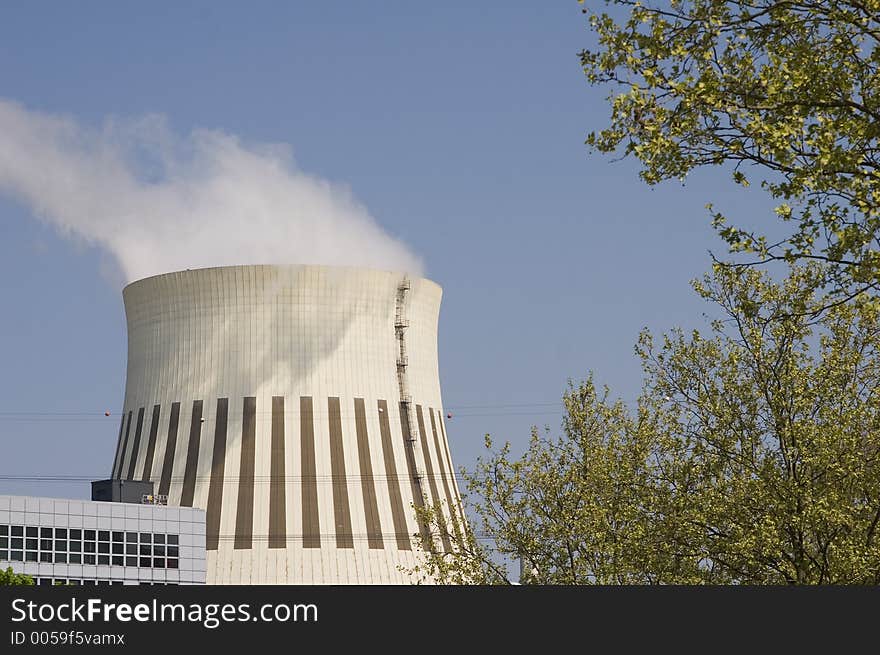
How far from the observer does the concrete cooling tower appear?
154 feet

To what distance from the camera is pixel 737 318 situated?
69.1 ft

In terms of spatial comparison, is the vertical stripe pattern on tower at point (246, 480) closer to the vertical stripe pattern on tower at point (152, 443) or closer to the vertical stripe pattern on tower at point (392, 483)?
the vertical stripe pattern on tower at point (152, 443)

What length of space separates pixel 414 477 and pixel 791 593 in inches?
1435

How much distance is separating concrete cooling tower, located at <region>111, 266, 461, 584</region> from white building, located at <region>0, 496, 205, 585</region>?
30.5 inches

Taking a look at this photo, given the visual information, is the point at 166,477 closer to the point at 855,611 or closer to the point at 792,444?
the point at 792,444

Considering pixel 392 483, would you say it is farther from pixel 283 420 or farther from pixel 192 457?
pixel 192 457

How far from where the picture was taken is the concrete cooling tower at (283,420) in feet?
154

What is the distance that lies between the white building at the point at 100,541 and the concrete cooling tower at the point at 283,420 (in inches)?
30.5

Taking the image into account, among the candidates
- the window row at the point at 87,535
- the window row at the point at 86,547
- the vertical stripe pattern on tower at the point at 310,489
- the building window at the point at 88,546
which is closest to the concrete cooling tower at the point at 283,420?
the vertical stripe pattern on tower at the point at 310,489

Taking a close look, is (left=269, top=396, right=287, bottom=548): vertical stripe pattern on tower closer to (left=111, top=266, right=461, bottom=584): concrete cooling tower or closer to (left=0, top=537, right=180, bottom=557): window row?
(left=111, top=266, right=461, bottom=584): concrete cooling tower

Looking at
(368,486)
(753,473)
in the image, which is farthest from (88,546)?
(753,473)

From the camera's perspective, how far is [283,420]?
157 ft

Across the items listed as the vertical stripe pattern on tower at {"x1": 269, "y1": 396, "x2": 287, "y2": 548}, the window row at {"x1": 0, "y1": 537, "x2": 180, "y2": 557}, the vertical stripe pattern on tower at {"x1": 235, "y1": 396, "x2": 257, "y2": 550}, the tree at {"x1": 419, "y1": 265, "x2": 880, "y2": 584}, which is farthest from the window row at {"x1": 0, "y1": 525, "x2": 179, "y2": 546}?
the tree at {"x1": 419, "y1": 265, "x2": 880, "y2": 584}

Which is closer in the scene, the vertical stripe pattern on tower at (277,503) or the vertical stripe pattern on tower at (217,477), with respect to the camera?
the vertical stripe pattern on tower at (277,503)
